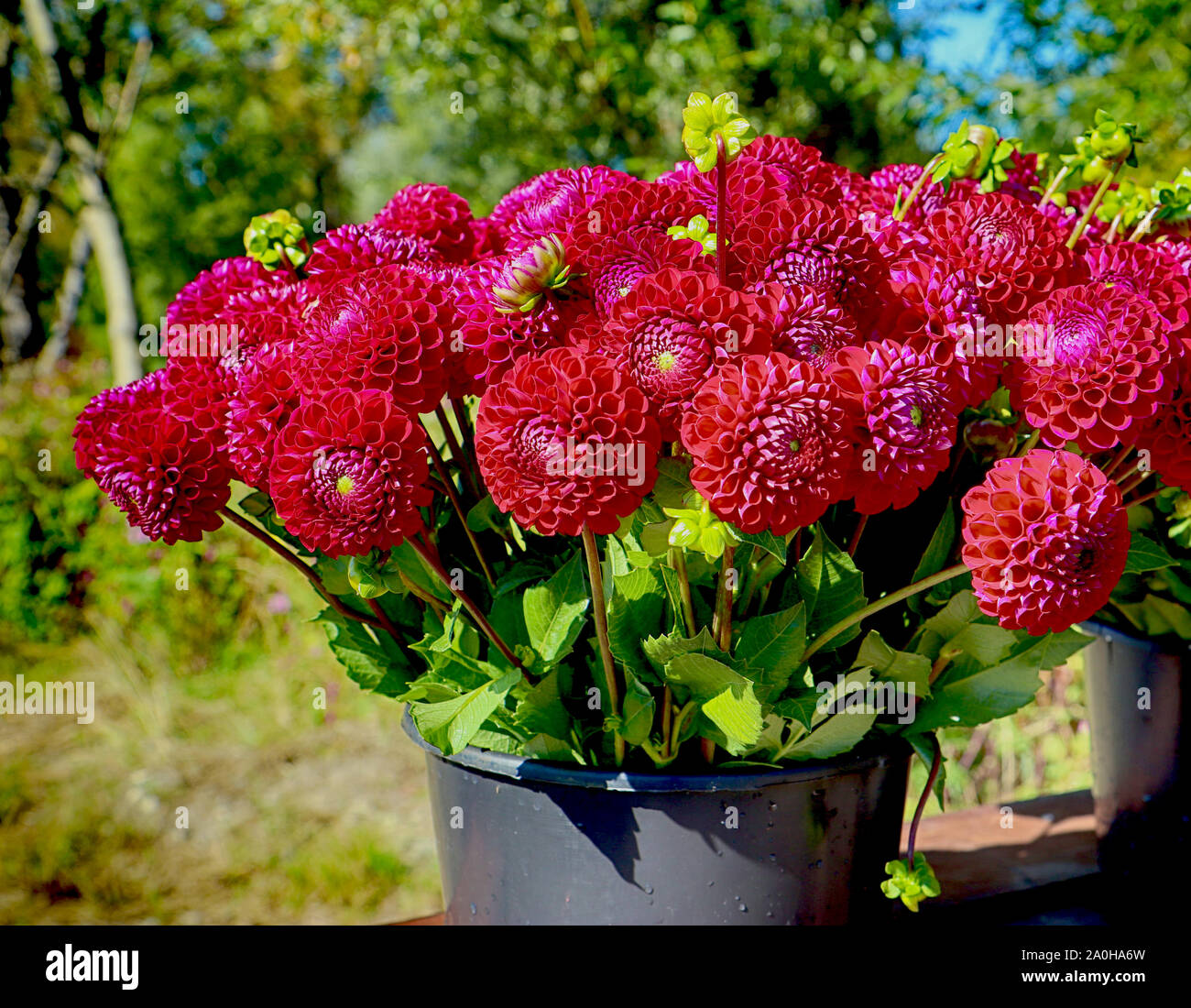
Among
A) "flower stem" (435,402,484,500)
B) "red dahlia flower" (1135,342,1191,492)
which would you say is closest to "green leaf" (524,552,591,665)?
"flower stem" (435,402,484,500)

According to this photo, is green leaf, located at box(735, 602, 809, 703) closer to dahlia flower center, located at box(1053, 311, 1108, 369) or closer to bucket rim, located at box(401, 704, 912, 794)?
bucket rim, located at box(401, 704, 912, 794)

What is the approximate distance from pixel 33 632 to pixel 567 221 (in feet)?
9.26

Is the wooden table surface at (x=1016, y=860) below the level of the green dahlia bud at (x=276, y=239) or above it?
below

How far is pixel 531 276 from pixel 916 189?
0.33 metres

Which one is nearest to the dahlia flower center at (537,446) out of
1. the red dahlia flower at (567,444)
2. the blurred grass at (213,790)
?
the red dahlia flower at (567,444)

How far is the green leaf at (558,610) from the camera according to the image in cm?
60

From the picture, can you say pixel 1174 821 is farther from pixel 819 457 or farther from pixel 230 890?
pixel 230 890

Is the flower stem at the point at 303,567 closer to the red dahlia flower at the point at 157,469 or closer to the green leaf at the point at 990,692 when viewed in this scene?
the red dahlia flower at the point at 157,469

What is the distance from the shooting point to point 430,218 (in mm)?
732

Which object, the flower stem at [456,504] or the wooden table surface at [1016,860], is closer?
the flower stem at [456,504]

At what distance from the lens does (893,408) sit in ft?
1.59

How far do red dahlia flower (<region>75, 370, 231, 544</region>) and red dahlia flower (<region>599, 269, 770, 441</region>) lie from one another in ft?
0.88

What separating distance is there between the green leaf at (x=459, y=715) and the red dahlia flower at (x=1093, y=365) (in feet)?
1.10

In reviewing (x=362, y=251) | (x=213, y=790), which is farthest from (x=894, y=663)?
(x=213, y=790)
